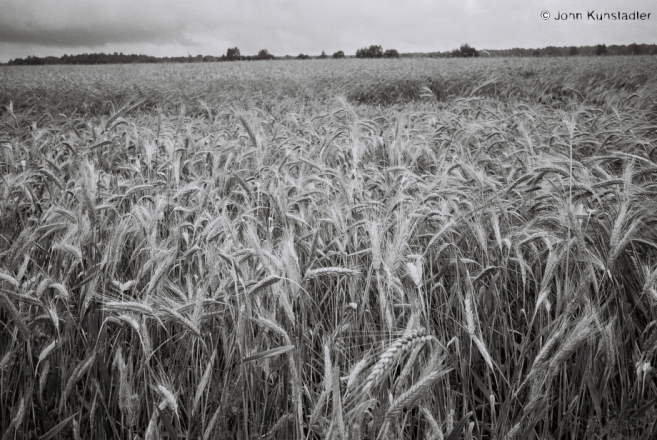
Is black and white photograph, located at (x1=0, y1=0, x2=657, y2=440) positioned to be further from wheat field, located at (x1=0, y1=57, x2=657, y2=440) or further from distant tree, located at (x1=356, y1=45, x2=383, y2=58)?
distant tree, located at (x1=356, y1=45, x2=383, y2=58)

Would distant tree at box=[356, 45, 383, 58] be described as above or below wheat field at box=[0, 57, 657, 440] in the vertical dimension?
above

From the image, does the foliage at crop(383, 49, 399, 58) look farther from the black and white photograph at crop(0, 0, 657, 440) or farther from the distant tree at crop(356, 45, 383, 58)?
the black and white photograph at crop(0, 0, 657, 440)

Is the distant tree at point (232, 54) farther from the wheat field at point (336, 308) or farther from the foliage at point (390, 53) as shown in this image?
the wheat field at point (336, 308)

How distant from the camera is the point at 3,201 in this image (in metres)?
2.19

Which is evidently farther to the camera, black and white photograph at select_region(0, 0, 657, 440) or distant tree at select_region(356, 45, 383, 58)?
distant tree at select_region(356, 45, 383, 58)

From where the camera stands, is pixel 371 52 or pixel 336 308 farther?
pixel 371 52

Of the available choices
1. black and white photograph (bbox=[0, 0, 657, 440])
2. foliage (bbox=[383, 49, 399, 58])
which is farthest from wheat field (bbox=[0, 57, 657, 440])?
foliage (bbox=[383, 49, 399, 58])

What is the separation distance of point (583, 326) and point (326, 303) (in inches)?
39.2

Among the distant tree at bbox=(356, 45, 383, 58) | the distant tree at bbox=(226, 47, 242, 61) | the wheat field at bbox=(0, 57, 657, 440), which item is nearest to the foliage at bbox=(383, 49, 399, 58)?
the distant tree at bbox=(356, 45, 383, 58)

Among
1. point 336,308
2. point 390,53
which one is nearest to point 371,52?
point 390,53

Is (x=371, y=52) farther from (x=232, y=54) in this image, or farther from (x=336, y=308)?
(x=336, y=308)

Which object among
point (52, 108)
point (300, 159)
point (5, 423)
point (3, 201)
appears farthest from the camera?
point (52, 108)

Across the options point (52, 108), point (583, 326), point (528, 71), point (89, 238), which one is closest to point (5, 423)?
point (89, 238)

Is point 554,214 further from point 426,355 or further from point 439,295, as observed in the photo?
point 426,355
